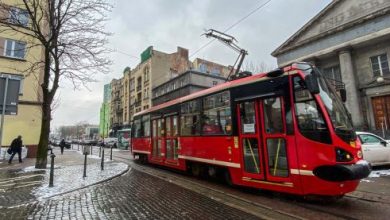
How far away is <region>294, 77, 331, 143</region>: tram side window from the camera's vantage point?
6070 mm

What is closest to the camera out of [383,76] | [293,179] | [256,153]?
[293,179]

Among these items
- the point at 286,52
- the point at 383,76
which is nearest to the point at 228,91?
the point at 383,76

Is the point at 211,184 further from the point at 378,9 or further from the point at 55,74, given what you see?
the point at 378,9

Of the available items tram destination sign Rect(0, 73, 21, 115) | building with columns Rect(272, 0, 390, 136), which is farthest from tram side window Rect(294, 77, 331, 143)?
building with columns Rect(272, 0, 390, 136)

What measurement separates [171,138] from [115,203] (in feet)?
17.6

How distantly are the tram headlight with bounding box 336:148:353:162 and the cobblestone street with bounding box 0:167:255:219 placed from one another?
227cm

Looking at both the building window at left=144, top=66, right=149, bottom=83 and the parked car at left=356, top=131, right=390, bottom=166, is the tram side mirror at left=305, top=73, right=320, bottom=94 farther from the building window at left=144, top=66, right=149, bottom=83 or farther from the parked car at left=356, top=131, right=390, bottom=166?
the building window at left=144, top=66, right=149, bottom=83

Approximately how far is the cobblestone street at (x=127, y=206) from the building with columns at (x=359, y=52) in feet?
63.4

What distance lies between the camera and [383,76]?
71.4 feet

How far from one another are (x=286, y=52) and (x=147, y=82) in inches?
1099

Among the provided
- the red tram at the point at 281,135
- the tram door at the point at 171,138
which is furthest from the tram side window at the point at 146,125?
the red tram at the point at 281,135

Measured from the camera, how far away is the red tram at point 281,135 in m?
5.94

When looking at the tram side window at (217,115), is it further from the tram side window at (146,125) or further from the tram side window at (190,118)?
the tram side window at (146,125)

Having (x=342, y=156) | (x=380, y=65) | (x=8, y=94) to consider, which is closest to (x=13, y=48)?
(x=8, y=94)
